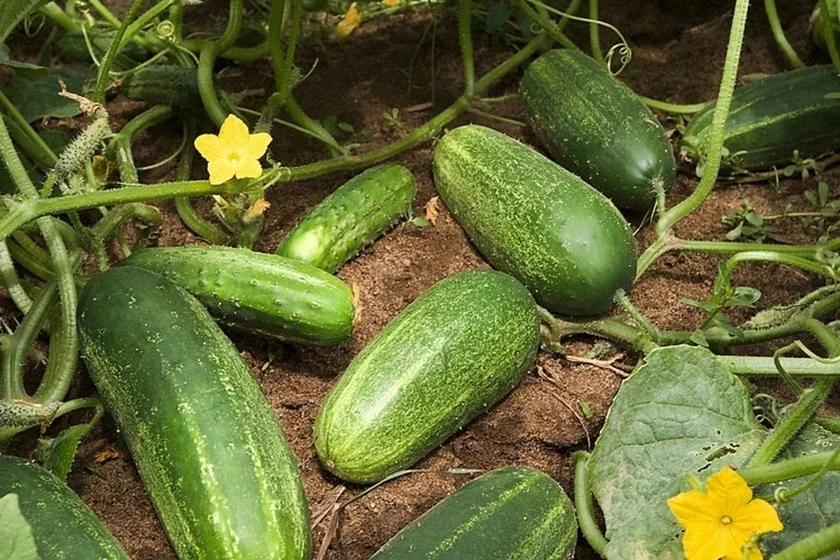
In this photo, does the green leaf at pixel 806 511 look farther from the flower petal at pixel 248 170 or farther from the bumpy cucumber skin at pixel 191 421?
the flower petal at pixel 248 170

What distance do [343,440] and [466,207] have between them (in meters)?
0.80

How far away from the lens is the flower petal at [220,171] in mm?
1992

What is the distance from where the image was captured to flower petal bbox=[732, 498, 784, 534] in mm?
1486

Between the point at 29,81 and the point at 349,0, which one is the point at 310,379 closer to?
the point at 29,81

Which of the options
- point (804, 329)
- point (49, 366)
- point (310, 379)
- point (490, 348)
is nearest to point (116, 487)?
point (49, 366)

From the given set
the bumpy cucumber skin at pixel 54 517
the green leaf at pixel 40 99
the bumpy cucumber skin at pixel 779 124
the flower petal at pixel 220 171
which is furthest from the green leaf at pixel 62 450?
the bumpy cucumber skin at pixel 779 124

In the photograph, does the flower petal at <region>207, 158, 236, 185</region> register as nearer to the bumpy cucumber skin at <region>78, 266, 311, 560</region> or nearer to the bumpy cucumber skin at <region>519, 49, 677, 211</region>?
the bumpy cucumber skin at <region>78, 266, 311, 560</region>

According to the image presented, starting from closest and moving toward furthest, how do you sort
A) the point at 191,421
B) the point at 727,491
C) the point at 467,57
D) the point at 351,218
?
the point at 727,491
the point at 191,421
the point at 351,218
the point at 467,57

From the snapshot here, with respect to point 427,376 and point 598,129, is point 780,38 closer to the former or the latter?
point 598,129

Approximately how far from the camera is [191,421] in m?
1.87

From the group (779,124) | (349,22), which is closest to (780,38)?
(779,124)

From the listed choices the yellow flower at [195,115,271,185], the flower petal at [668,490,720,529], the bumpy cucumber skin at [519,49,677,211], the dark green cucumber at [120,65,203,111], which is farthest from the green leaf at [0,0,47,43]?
the flower petal at [668,490,720,529]

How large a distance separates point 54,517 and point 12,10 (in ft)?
3.40

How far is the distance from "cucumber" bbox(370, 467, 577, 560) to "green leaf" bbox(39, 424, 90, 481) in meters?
0.65
